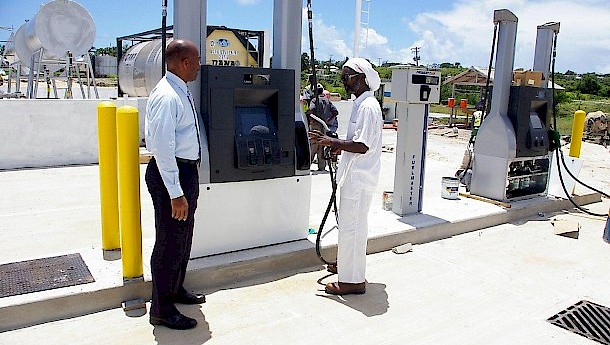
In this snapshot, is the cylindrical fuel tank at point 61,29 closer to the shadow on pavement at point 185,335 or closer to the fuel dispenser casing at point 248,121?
the fuel dispenser casing at point 248,121

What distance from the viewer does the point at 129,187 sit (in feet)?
11.9

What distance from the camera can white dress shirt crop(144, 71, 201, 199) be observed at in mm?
3076

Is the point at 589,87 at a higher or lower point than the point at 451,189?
higher

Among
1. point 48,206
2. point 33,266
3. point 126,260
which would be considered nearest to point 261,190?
point 126,260

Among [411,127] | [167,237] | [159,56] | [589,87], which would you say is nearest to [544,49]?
[411,127]

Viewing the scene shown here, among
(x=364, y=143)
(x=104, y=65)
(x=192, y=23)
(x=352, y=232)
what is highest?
(x=104, y=65)

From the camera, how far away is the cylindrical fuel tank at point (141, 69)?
47.8 ft

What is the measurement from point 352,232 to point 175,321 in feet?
4.71

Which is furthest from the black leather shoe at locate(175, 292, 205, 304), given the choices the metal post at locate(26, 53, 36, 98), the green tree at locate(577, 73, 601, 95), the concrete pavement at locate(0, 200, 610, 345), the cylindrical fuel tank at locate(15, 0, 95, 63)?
the green tree at locate(577, 73, 601, 95)

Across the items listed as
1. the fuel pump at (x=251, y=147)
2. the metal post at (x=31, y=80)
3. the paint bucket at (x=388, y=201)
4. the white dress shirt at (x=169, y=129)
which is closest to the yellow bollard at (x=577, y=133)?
the paint bucket at (x=388, y=201)

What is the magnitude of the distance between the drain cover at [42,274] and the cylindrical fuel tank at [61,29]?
9.97 metres

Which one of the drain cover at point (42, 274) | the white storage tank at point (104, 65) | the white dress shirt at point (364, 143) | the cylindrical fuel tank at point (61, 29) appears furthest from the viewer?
the white storage tank at point (104, 65)

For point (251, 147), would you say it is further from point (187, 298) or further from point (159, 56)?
point (159, 56)

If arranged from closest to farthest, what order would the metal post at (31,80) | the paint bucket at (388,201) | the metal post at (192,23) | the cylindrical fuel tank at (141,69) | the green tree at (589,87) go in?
1. the metal post at (192,23)
2. the paint bucket at (388,201)
3. the metal post at (31,80)
4. the cylindrical fuel tank at (141,69)
5. the green tree at (589,87)
